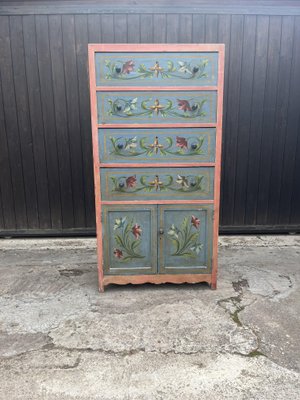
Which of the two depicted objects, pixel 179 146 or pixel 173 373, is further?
pixel 179 146

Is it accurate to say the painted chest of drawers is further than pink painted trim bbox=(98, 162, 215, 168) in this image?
No

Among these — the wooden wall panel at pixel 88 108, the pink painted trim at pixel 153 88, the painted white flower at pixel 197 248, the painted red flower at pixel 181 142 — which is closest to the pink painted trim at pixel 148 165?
the painted red flower at pixel 181 142

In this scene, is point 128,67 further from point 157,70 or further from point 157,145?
point 157,145

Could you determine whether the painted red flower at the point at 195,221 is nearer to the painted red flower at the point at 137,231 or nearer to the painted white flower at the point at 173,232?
the painted white flower at the point at 173,232

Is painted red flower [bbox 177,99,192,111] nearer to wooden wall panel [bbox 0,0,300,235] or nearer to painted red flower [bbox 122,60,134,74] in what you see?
painted red flower [bbox 122,60,134,74]

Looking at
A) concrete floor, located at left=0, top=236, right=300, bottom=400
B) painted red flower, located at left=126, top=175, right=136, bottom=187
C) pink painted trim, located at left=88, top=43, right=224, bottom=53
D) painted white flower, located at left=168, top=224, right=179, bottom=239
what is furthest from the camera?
painted white flower, located at left=168, top=224, right=179, bottom=239

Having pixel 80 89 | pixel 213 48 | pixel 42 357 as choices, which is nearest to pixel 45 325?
pixel 42 357

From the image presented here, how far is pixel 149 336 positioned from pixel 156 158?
1.24 metres

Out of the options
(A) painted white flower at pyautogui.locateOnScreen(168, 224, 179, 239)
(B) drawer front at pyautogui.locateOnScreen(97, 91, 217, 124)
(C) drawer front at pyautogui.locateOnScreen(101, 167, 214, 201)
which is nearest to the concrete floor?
(A) painted white flower at pyautogui.locateOnScreen(168, 224, 179, 239)

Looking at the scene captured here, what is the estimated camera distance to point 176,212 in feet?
8.35

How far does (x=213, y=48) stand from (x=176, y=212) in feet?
3.98

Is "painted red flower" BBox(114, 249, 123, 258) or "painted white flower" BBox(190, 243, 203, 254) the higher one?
"painted white flower" BBox(190, 243, 203, 254)

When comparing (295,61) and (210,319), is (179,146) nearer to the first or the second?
(210,319)

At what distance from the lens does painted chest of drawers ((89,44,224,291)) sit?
7.59 feet
